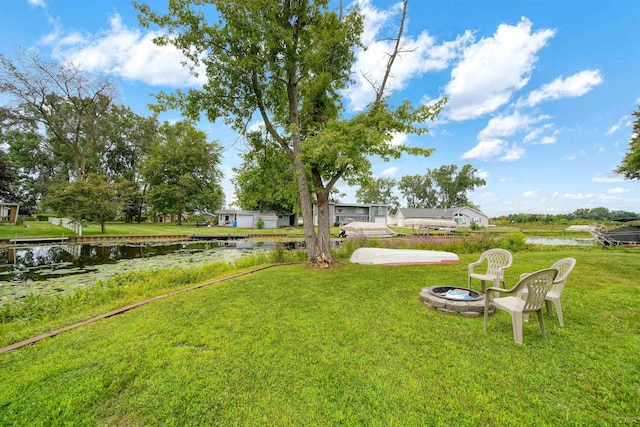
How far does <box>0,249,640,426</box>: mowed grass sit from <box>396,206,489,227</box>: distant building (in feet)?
134

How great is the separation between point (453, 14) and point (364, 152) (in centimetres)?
648

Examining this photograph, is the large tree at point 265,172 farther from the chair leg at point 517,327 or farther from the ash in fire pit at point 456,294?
the chair leg at point 517,327

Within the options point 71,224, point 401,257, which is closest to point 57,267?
point 401,257

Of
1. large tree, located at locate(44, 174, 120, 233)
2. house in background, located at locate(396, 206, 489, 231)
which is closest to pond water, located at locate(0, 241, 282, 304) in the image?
large tree, located at locate(44, 174, 120, 233)

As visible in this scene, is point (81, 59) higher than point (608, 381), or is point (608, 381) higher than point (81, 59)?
point (81, 59)

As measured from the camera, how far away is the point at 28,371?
8.14ft

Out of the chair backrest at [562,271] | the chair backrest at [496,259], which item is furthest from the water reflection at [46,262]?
the chair backrest at [562,271]

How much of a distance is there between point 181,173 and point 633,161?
37479mm

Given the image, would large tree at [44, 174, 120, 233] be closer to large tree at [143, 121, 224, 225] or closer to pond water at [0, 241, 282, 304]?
pond water at [0, 241, 282, 304]

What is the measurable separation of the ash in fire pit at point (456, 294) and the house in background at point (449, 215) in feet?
133

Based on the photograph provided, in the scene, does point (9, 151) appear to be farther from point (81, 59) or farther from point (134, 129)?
point (81, 59)

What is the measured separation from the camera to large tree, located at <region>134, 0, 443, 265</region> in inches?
256

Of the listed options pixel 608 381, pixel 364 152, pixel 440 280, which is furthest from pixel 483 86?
pixel 608 381

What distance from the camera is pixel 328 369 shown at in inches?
96.2
